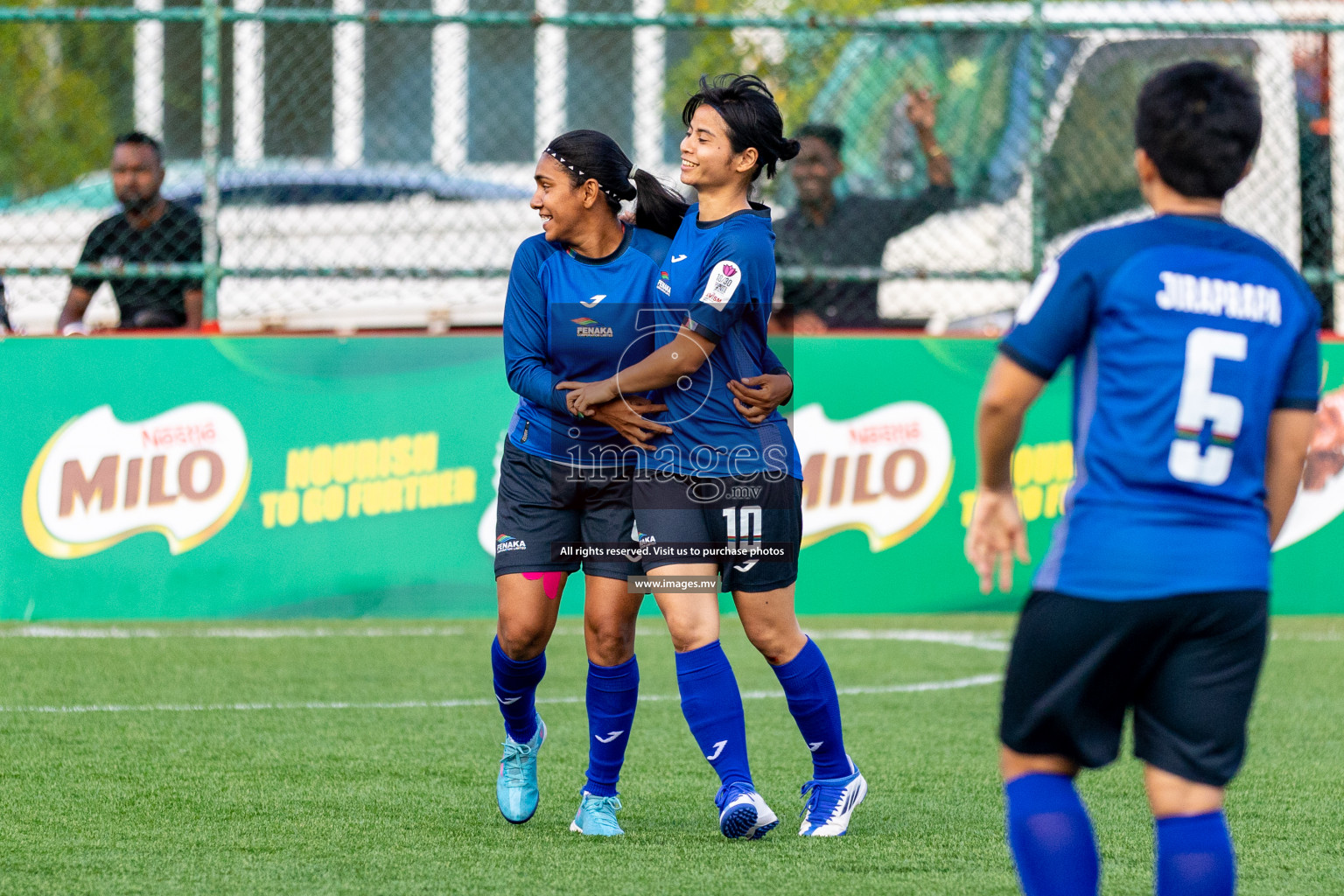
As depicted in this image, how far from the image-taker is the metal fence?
8.41m

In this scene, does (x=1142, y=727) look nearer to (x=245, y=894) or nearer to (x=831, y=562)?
(x=245, y=894)

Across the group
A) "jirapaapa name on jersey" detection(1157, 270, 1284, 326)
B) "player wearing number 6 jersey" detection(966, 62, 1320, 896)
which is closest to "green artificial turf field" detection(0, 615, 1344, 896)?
"player wearing number 6 jersey" detection(966, 62, 1320, 896)

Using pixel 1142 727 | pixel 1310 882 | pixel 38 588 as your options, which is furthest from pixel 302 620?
pixel 1142 727

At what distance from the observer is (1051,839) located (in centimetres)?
289

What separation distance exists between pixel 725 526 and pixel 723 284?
0.61 m

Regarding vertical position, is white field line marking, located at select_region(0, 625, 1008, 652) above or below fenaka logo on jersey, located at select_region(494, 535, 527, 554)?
below

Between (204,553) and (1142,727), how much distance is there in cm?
582

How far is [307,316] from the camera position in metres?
9.68

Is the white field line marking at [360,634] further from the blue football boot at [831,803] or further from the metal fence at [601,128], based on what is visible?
the blue football boot at [831,803]

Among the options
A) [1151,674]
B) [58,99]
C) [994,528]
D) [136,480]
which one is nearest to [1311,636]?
[136,480]

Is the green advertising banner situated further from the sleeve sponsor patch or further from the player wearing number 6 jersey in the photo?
the player wearing number 6 jersey

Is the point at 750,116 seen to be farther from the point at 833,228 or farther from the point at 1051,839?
the point at 833,228

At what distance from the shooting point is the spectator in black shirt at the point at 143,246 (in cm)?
831

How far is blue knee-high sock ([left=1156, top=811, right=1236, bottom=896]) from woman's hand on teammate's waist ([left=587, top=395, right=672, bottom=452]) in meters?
1.84
